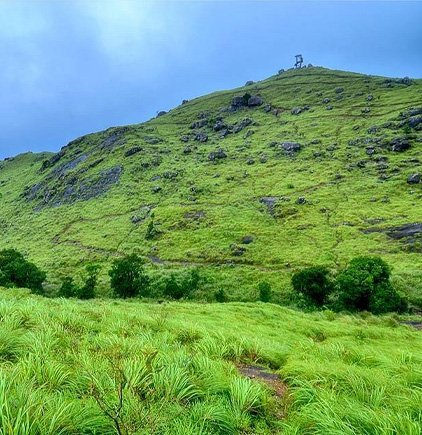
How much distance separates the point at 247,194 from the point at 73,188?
3007 inches

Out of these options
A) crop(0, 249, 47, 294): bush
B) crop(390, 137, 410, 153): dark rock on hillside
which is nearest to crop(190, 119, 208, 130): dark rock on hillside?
crop(390, 137, 410, 153): dark rock on hillside

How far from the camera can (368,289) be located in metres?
50.0

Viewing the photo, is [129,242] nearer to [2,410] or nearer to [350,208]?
[350,208]

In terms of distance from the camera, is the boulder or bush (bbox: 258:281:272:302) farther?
the boulder

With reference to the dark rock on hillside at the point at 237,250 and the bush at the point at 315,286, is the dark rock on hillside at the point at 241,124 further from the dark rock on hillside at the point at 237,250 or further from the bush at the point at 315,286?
the bush at the point at 315,286

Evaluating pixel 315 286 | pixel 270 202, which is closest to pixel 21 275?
pixel 315 286

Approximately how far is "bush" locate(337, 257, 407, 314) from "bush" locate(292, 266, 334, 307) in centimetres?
349

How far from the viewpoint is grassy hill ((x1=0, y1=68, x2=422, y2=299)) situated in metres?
78.1

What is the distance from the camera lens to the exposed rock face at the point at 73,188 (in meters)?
142

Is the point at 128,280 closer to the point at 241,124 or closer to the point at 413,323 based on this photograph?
the point at 413,323

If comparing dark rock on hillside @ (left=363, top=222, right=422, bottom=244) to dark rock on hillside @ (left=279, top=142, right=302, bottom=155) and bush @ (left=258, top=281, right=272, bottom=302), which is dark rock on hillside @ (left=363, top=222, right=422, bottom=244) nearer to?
bush @ (left=258, top=281, right=272, bottom=302)

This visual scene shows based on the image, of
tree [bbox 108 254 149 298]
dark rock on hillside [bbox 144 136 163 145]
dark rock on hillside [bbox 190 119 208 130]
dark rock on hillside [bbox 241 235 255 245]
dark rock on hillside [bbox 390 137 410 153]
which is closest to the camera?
tree [bbox 108 254 149 298]

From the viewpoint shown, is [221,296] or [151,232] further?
[151,232]

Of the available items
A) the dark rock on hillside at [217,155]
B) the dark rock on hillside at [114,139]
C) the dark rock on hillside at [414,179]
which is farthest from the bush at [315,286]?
the dark rock on hillside at [114,139]
